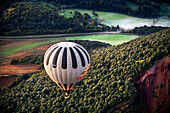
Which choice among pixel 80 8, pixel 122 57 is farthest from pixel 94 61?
pixel 80 8

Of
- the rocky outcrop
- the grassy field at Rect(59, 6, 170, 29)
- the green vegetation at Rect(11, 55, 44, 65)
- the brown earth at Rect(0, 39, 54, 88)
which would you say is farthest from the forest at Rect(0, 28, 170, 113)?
the grassy field at Rect(59, 6, 170, 29)

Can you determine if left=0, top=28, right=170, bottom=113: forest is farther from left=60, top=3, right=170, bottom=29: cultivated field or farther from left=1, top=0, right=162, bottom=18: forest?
left=1, top=0, right=162, bottom=18: forest

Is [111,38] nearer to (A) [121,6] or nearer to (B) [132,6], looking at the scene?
(A) [121,6]

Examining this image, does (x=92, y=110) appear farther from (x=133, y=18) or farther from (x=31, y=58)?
(x=133, y=18)

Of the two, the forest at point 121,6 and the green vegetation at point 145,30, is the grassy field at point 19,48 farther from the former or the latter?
the forest at point 121,6

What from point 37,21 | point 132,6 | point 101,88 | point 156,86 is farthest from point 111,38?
point 156,86

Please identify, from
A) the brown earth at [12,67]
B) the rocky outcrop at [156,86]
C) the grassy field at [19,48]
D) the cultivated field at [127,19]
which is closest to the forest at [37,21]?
the cultivated field at [127,19]
